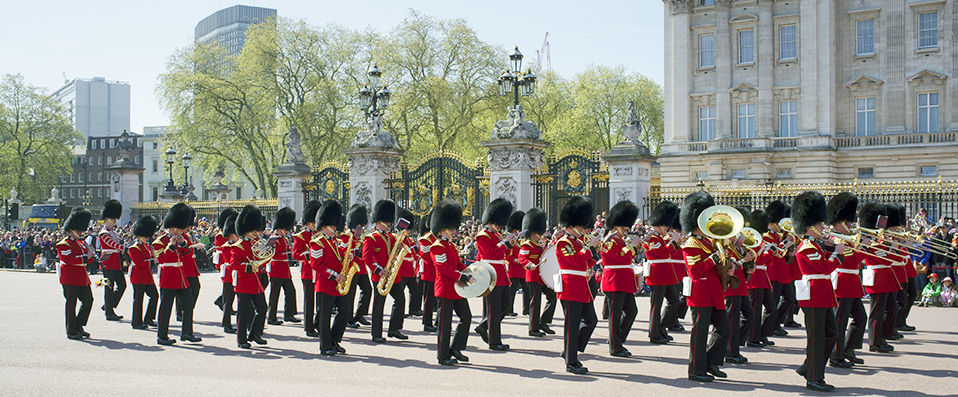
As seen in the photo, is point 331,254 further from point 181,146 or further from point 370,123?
point 181,146

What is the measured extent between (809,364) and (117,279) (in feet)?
32.7

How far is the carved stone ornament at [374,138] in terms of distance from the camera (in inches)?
870

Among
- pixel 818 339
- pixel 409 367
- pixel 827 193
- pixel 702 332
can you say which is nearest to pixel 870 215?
pixel 818 339

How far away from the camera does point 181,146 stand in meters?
38.0

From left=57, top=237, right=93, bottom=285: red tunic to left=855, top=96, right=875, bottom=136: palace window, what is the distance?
3100 cm

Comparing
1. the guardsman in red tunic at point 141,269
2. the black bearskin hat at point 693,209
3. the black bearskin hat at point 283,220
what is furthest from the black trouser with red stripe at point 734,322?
the guardsman in red tunic at point 141,269

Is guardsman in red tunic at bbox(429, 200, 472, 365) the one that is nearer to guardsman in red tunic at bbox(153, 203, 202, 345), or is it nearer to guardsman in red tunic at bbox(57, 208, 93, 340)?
guardsman in red tunic at bbox(153, 203, 202, 345)

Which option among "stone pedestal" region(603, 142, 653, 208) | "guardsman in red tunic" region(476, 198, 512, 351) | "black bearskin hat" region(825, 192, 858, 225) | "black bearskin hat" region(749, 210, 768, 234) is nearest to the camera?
"black bearskin hat" region(825, 192, 858, 225)

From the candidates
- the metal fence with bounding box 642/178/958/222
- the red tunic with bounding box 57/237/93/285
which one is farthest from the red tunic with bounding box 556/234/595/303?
the metal fence with bounding box 642/178/958/222

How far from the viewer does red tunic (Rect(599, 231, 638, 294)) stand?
31.1 feet

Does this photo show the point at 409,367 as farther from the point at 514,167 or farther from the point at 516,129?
the point at 516,129

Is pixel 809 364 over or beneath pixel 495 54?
beneath

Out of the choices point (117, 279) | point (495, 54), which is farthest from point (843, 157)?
point (117, 279)

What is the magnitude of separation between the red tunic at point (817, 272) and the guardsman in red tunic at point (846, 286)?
344 millimetres
